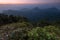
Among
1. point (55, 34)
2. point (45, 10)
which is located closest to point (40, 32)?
point (55, 34)

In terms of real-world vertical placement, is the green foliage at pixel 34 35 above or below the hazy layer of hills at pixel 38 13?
below

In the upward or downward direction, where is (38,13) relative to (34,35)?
upward

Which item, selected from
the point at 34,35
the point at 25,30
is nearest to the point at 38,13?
the point at 25,30

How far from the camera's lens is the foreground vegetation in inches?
107

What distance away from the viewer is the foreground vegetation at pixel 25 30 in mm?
2709

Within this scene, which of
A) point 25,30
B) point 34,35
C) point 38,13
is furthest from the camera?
point 38,13

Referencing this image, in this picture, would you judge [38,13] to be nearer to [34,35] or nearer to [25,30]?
[25,30]

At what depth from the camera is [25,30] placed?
2.85m

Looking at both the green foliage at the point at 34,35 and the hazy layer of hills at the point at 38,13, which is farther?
the hazy layer of hills at the point at 38,13

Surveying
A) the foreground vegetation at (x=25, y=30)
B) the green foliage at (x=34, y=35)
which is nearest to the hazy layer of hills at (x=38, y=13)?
the foreground vegetation at (x=25, y=30)

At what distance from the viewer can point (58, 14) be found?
11.1ft

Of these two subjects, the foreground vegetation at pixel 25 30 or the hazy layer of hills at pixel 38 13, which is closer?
the foreground vegetation at pixel 25 30

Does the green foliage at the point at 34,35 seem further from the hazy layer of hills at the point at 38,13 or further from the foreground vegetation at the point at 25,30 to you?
the hazy layer of hills at the point at 38,13

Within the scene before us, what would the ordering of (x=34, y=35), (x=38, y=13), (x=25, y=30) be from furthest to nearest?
(x=38, y=13)
(x=25, y=30)
(x=34, y=35)
